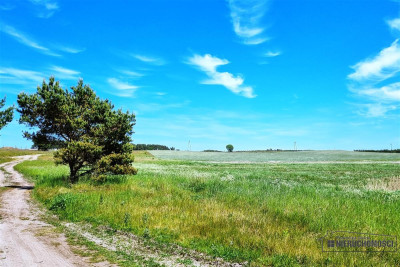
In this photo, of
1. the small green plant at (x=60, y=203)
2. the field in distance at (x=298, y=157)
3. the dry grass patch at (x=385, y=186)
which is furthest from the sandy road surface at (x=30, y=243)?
the field in distance at (x=298, y=157)

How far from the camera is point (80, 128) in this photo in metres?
22.6

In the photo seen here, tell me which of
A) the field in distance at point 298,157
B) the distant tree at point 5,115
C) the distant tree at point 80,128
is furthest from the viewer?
the field in distance at point 298,157

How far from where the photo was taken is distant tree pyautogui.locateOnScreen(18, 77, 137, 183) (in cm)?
2200

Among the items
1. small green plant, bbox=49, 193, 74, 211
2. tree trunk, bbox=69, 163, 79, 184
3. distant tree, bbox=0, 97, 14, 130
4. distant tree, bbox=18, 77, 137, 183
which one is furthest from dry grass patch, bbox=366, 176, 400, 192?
distant tree, bbox=0, 97, 14, 130

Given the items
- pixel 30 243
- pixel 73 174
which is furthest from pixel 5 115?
pixel 30 243

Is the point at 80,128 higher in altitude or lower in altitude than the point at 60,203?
higher

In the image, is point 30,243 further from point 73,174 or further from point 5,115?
point 5,115

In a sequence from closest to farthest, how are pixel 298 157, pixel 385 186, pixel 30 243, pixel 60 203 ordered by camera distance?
pixel 30 243 → pixel 60 203 → pixel 385 186 → pixel 298 157

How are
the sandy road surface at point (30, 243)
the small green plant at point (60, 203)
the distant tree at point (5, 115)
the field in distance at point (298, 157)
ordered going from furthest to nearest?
the field in distance at point (298, 157)
the distant tree at point (5, 115)
the small green plant at point (60, 203)
the sandy road surface at point (30, 243)

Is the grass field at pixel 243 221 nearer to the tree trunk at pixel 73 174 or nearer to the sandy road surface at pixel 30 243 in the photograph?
the sandy road surface at pixel 30 243

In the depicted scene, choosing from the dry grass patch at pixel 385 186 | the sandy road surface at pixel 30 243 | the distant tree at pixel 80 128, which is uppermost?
the distant tree at pixel 80 128

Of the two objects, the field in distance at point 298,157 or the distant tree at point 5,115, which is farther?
the field in distance at point 298,157

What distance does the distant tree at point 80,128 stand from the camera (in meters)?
22.0

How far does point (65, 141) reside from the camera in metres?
23.3
